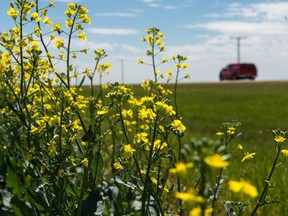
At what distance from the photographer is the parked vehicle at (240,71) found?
49.8 m

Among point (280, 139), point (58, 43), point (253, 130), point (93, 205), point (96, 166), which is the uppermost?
point (58, 43)

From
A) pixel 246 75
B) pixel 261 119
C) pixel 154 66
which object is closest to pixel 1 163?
pixel 154 66

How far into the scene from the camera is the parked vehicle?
4984 cm

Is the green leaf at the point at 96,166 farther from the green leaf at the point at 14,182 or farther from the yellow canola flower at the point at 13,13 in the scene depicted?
the yellow canola flower at the point at 13,13

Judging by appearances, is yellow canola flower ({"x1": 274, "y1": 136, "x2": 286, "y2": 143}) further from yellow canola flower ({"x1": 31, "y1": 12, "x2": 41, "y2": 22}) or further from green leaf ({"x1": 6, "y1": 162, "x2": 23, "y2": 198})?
green leaf ({"x1": 6, "y1": 162, "x2": 23, "y2": 198})

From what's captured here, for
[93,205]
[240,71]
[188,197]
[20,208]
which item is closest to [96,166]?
[93,205]

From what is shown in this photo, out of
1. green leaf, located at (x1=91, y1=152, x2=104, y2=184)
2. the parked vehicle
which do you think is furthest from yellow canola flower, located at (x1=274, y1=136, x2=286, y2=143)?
the parked vehicle

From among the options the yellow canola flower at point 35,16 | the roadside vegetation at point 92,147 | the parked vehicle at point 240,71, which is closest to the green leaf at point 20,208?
the roadside vegetation at point 92,147

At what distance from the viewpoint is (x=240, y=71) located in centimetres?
4966

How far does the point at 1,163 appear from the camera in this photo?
16.1 feet

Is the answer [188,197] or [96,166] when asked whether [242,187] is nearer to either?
[188,197]

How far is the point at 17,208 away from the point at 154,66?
1.45 meters

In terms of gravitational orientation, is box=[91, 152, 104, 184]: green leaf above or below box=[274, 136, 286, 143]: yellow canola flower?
below

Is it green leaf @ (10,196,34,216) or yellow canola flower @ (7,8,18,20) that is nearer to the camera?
yellow canola flower @ (7,8,18,20)
